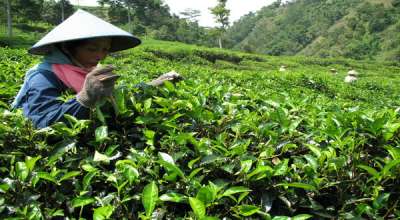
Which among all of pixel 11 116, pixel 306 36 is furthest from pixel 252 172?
pixel 306 36

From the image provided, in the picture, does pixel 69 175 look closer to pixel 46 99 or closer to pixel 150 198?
pixel 150 198

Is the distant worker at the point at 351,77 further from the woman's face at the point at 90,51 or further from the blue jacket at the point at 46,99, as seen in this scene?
the blue jacket at the point at 46,99

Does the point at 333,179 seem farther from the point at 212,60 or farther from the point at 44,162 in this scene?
the point at 212,60

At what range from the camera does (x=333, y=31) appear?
68625 millimetres

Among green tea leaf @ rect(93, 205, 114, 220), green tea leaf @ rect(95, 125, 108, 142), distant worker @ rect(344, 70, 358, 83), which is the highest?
green tea leaf @ rect(95, 125, 108, 142)

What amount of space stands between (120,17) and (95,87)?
148 ft

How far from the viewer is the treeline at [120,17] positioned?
30.2 metres

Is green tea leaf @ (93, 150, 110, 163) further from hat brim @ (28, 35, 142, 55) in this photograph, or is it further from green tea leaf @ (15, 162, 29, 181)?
hat brim @ (28, 35, 142, 55)

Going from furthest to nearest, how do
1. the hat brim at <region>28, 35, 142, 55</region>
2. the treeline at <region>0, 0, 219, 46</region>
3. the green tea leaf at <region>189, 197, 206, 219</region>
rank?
the treeline at <region>0, 0, 219, 46</region>
the hat brim at <region>28, 35, 142, 55</region>
the green tea leaf at <region>189, 197, 206, 219</region>

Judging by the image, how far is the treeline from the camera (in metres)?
30.2

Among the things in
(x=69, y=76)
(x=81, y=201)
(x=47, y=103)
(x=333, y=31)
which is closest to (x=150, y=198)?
(x=81, y=201)

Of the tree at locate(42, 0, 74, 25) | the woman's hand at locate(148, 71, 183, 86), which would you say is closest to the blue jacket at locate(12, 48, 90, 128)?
the woman's hand at locate(148, 71, 183, 86)

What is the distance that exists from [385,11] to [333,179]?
69.3 m

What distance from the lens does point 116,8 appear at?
1751 inches
